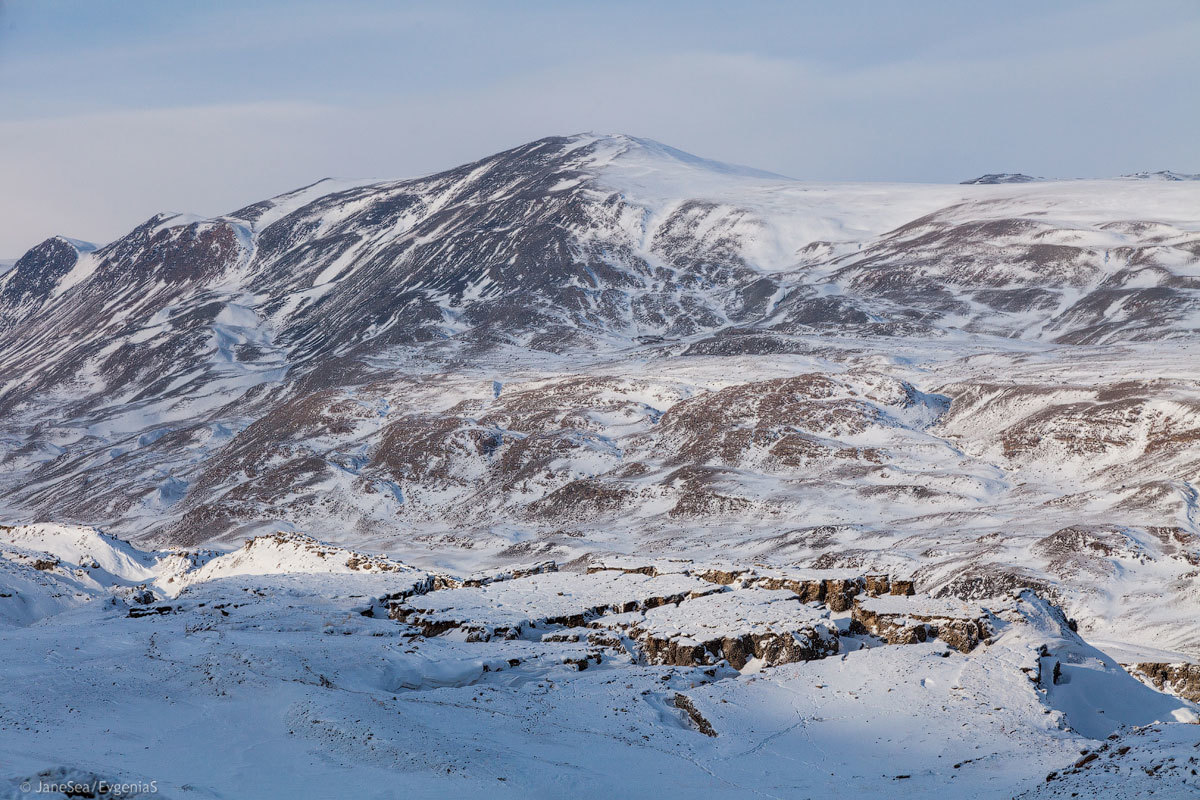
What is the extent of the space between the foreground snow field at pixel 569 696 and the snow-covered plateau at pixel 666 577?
150mm

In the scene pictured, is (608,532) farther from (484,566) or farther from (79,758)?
(79,758)

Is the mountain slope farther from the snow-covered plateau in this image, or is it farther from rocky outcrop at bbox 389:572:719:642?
rocky outcrop at bbox 389:572:719:642

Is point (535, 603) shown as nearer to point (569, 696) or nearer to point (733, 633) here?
point (733, 633)

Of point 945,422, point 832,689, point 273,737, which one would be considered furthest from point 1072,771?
point 945,422

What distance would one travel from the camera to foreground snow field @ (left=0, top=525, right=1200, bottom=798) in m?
22.3

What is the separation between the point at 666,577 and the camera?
44.1 metres

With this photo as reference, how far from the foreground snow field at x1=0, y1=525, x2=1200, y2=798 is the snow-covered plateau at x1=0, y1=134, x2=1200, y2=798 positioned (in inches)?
5.9

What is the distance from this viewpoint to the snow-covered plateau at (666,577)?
2452 centimetres

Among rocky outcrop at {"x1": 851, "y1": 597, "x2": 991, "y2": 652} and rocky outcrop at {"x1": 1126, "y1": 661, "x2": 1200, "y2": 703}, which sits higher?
rocky outcrop at {"x1": 851, "y1": 597, "x2": 991, "y2": 652}

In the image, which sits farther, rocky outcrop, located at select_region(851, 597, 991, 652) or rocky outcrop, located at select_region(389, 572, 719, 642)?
rocky outcrop, located at select_region(389, 572, 719, 642)

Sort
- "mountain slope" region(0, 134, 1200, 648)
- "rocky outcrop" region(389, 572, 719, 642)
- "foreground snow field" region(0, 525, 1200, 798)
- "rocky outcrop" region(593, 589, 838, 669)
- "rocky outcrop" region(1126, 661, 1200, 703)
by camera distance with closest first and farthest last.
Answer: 1. "foreground snow field" region(0, 525, 1200, 798)
2. "rocky outcrop" region(593, 589, 838, 669)
3. "rocky outcrop" region(1126, 661, 1200, 703)
4. "rocky outcrop" region(389, 572, 719, 642)
5. "mountain slope" region(0, 134, 1200, 648)

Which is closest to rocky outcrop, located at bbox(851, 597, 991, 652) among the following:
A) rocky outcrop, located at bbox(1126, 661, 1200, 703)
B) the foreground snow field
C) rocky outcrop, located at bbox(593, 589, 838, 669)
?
the foreground snow field

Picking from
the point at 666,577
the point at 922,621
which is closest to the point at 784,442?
the point at 666,577

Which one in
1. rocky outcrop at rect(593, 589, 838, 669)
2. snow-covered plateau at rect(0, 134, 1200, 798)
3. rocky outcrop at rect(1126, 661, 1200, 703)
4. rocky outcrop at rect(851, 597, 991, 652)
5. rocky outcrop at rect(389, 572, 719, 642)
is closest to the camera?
snow-covered plateau at rect(0, 134, 1200, 798)
